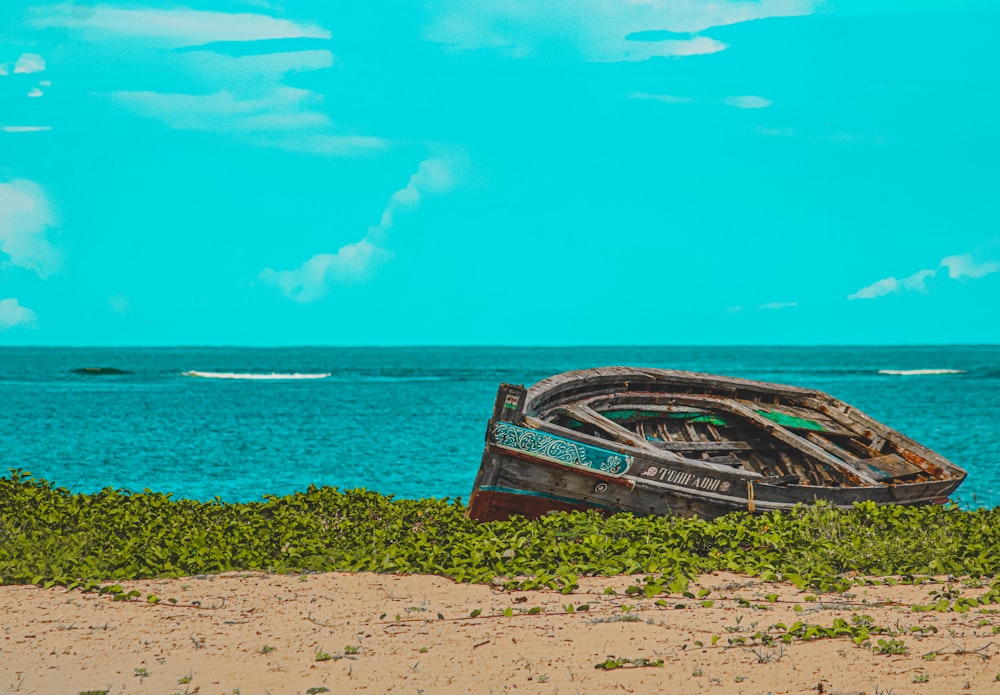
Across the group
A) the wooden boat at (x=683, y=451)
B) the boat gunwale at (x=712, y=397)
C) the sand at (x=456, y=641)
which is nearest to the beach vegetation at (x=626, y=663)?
the sand at (x=456, y=641)

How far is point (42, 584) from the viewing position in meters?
9.96

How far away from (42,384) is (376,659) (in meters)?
98.1

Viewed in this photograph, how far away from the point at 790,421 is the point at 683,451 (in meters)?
2.28

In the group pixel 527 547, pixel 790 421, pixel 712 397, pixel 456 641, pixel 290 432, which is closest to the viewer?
pixel 456 641

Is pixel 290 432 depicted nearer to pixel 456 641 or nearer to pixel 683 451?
pixel 683 451

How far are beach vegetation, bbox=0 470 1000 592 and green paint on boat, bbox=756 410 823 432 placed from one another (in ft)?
9.99

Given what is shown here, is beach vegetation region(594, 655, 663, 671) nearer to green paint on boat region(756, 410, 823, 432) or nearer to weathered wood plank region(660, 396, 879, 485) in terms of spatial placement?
weathered wood plank region(660, 396, 879, 485)

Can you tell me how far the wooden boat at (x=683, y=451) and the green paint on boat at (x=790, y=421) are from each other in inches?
1.0

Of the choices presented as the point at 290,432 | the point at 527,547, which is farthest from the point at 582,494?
the point at 290,432

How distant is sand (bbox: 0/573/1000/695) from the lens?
6824mm

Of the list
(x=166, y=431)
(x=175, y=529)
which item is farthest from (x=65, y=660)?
(x=166, y=431)

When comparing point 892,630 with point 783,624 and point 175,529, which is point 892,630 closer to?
point 783,624

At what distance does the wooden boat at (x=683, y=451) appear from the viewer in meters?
11.9

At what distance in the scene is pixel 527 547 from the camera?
1055 cm
